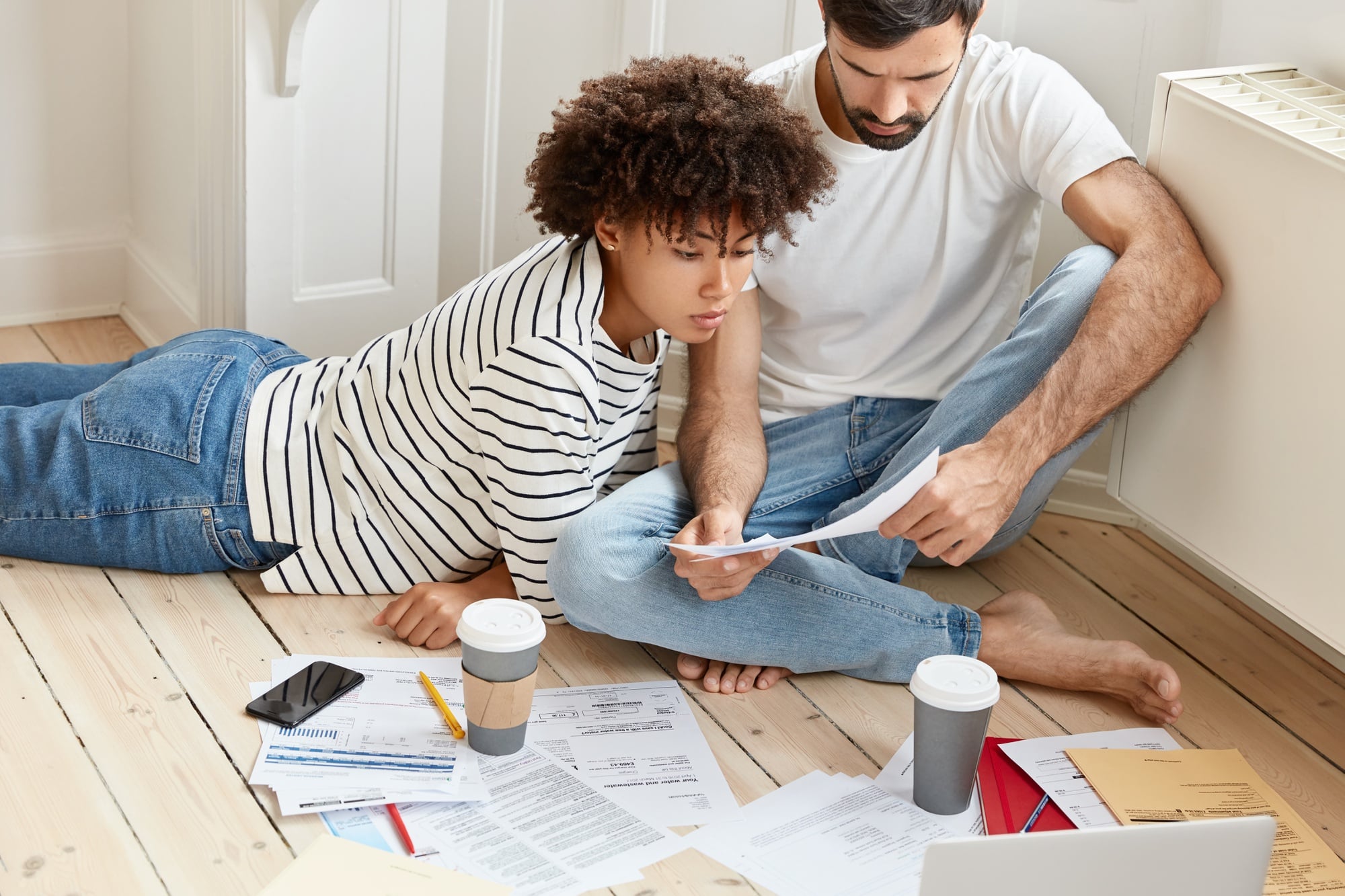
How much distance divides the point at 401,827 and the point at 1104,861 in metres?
0.67

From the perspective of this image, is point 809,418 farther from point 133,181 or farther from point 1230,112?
point 133,181

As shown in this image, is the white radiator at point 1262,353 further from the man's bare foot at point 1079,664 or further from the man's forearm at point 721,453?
the man's forearm at point 721,453

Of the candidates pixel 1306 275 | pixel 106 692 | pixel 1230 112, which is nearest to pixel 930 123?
pixel 1230 112

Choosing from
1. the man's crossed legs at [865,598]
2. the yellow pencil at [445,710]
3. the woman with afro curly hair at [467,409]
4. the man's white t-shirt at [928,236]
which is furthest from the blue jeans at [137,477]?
the man's white t-shirt at [928,236]

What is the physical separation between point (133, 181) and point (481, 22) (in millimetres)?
821

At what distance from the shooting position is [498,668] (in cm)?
140

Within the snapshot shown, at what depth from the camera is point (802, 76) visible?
174 centimetres

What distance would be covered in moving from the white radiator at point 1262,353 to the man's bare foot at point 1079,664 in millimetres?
153

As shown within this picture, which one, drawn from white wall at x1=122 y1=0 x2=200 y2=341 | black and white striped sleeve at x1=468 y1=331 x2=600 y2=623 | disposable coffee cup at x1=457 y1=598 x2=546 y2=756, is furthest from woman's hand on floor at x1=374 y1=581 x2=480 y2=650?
white wall at x1=122 y1=0 x2=200 y2=341

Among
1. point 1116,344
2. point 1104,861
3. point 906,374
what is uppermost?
point 1116,344

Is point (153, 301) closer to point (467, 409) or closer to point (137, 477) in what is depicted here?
point (137, 477)

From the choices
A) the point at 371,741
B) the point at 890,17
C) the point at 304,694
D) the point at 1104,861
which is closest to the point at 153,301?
the point at 304,694

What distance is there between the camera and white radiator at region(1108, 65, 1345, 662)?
1448 millimetres

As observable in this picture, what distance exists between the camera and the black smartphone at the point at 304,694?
1.48m
